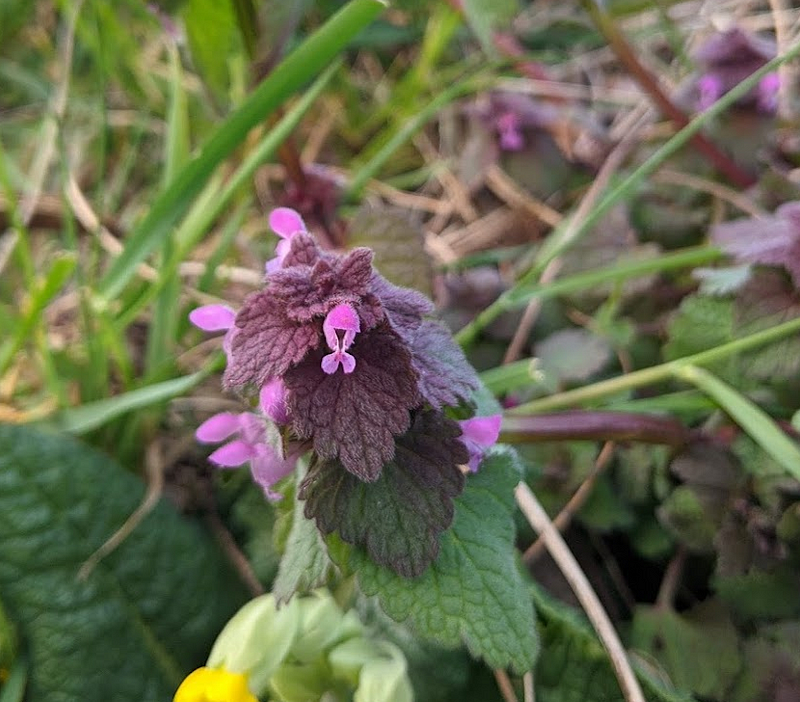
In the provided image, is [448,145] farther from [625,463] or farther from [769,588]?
[769,588]

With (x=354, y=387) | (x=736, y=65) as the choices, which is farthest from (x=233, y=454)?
(x=736, y=65)

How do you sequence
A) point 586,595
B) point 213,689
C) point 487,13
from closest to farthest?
1. point 213,689
2. point 586,595
3. point 487,13

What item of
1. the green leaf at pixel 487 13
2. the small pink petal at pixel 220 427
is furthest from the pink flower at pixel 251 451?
the green leaf at pixel 487 13

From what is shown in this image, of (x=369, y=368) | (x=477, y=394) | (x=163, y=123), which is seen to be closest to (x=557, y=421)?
(x=477, y=394)

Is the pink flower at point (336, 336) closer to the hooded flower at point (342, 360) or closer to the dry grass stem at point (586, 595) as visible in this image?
the hooded flower at point (342, 360)

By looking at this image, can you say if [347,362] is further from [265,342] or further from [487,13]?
[487,13]

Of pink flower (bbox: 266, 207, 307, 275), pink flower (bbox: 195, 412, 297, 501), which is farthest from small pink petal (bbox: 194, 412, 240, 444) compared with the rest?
pink flower (bbox: 266, 207, 307, 275)

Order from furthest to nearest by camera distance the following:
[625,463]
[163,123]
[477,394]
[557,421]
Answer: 1. [163,123]
2. [625,463]
3. [557,421]
4. [477,394]

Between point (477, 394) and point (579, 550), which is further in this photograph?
point (579, 550)
